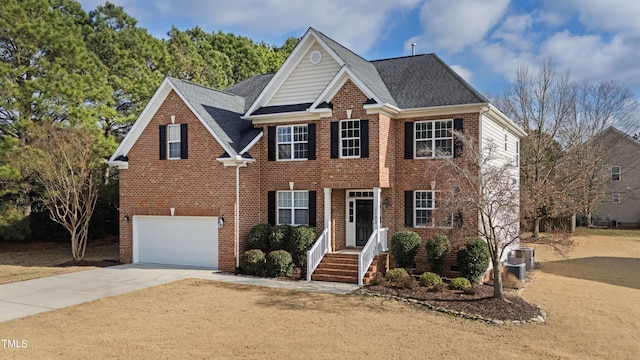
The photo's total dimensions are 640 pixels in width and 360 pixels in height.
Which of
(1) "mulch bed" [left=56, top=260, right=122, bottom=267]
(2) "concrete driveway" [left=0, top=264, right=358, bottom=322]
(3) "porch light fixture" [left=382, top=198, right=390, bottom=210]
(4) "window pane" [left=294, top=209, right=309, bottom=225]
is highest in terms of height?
(3) "porch light fixture" [left=382, top=198, right=390, bottom=210]

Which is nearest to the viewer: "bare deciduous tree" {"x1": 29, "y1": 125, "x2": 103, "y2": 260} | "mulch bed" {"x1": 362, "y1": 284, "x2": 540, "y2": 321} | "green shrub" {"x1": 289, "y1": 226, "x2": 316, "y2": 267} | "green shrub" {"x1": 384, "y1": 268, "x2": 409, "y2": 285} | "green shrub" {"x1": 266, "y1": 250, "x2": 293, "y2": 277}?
"mulch bed" {"x1": 362, "y1": 284, "x2": 540, "y2": 321}

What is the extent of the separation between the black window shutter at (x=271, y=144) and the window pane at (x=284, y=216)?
226 cm

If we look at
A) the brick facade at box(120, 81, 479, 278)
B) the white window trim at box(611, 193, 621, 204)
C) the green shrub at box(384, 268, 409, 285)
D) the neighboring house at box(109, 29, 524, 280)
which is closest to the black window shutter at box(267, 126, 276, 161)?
the neighboring house at box(109, 29, 524, 280)

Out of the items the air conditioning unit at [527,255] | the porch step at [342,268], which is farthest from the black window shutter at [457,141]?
the air conditioning unit at [527,255]

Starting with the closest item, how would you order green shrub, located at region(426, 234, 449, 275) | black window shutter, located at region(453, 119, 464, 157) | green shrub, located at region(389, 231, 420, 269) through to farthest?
green shrub, located at region(426, 234, 449, 275), green shrub, located at region(389, 231, 420, 269), black window shutter, located at region(453, 119, 464, 157)

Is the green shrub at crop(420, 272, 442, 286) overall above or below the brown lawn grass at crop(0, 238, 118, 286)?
above

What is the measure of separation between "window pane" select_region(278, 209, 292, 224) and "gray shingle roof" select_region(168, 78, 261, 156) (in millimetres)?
3113

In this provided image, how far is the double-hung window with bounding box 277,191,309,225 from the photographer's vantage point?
19.1 m

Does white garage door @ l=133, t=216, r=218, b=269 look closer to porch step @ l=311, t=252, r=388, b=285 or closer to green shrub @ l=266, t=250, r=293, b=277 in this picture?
green shrub @ l=266, t=250, r=293, b=277

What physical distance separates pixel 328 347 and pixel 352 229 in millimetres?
9692

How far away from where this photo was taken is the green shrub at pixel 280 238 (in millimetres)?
18031

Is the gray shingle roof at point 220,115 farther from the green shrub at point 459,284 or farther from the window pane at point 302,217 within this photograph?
the green shrub at point 459,284

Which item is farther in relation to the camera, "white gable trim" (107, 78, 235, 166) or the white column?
"white gable trim" (107, 78, 235, 166)

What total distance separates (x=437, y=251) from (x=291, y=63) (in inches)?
384
